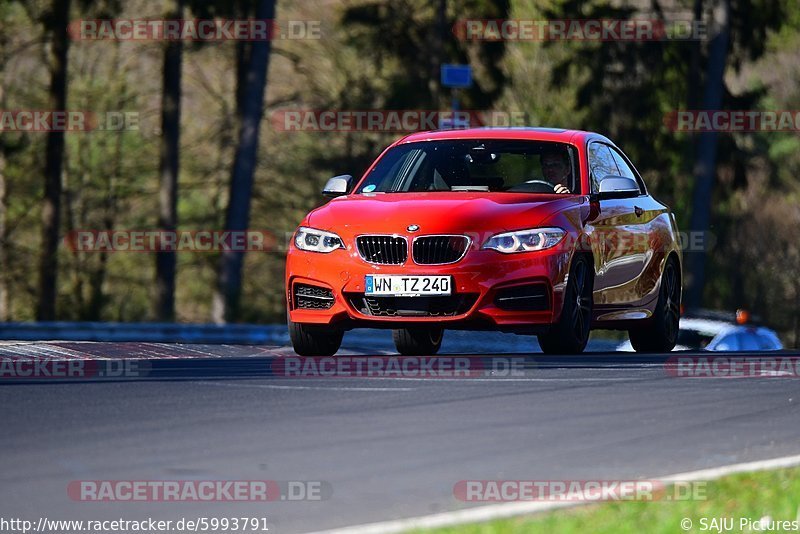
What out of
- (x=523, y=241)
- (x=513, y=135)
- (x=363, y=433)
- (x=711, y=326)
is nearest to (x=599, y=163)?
(x=513, y=135)

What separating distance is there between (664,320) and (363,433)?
24.4 feet

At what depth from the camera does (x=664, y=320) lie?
15.1 meters

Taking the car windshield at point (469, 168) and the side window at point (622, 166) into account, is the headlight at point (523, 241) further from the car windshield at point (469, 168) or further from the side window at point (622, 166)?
the side window at point (622, 166)


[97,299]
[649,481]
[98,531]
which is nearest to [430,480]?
[649,481]

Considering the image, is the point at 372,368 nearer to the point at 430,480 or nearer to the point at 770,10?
the point at 430,480

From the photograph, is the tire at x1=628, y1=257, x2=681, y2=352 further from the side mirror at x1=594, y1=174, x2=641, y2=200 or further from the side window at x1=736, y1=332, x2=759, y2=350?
the side window at x1=736, y1=332, x2=759, y2=350

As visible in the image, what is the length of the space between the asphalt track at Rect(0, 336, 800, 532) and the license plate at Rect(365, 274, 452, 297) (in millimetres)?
841

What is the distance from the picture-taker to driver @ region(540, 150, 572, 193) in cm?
1382

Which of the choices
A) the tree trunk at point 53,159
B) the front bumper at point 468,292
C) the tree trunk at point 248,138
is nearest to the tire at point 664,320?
the front bumper at point 468,292

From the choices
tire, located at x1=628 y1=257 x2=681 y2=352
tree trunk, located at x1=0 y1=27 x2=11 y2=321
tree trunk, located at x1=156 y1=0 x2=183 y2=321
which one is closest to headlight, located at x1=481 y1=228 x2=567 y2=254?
tire, located at x1=628 y1=257 x2=681 y2=352

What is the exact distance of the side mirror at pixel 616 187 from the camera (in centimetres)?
1348

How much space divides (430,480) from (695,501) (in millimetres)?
1068

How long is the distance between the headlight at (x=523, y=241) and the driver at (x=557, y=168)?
1.25 metres

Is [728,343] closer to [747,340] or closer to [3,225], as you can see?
[747,340]
